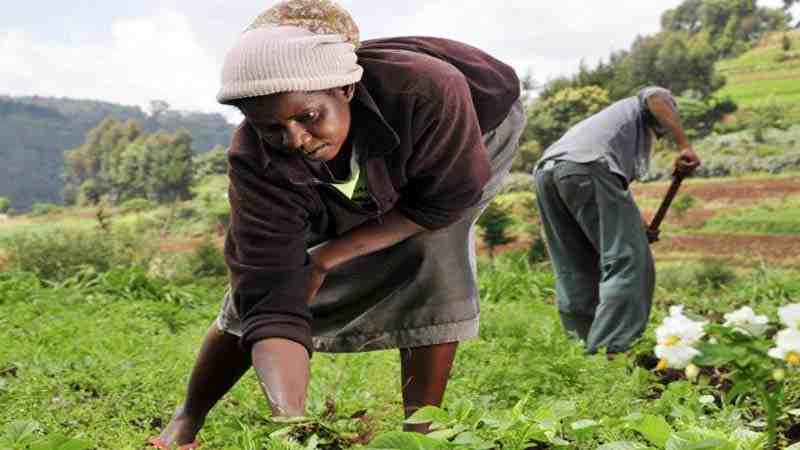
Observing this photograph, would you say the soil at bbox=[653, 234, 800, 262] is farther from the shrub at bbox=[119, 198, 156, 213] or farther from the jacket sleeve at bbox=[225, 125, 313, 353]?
the jacket sleeve at bbox=[225, 125, 313, 353]

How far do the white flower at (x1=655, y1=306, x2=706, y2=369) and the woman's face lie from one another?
31.0 inches

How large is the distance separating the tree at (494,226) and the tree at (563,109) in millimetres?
1585

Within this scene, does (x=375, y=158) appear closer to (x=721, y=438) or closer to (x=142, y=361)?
(x=721, y=438)

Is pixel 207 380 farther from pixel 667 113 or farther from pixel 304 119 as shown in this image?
pixel 667 113

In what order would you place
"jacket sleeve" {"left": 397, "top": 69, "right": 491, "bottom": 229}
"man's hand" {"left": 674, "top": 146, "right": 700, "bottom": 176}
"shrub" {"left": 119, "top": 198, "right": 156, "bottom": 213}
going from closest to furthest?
"jacket sleeve" {"left": 397, "top": 69, "right": 491, "bottom": 229} < "man's hand" {"left": 674, "top": 146, "right": 700, "bottom": 176} < "shrub" {"left": 119, "top": 198, "right": 156, "bottom": 213}

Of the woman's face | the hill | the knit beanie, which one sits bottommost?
the hill

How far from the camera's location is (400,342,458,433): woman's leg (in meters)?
2.80

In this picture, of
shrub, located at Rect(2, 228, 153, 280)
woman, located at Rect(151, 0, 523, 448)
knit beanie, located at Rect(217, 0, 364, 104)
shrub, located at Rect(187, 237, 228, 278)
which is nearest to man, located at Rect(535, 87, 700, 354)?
woman, located at Rect(151, 0, 523, 448)

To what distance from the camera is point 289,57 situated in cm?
208

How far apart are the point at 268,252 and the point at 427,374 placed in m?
0.65

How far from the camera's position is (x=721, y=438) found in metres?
1.95

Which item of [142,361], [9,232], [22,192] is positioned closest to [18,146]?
[22,192]

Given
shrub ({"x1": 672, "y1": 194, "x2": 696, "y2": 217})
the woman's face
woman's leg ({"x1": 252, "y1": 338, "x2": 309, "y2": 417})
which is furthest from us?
shrub ({"x1": 672, "y1": 194, "x2": 696, "y2": 217})

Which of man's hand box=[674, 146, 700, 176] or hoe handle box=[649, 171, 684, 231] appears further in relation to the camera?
hoe handle box=[649, 171, 684, 231]
